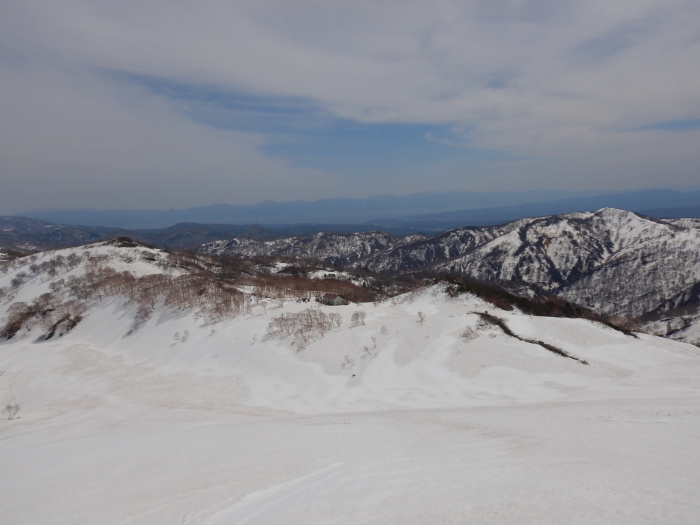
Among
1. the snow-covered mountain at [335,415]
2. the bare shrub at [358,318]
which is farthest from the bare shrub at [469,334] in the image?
the bare shrub at [358,318]

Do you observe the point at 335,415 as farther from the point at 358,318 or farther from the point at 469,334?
the point at 358,318

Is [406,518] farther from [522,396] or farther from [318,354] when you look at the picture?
[318,354]

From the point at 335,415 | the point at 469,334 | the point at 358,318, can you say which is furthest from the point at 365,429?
the point at 358,318

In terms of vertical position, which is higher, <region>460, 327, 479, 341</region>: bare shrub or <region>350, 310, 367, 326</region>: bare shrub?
<region>460, 327, 479, 341</region>: bare shrub

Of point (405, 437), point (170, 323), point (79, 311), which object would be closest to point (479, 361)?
point (405, 437)

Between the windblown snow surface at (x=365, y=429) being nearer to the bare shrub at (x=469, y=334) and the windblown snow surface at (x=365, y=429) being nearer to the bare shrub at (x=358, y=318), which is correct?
the bare shrub at (x=469, y=334)

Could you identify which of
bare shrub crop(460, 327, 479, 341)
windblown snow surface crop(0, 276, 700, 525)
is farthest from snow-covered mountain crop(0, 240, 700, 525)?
bare shrub crop(460, 327, 479, 341)

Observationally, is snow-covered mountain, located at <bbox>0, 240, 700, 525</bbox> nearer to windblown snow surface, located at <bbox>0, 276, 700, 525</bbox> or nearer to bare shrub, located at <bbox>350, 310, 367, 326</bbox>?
windblown snow surface, located at <bbox>0, 276, 700, 525</bbox>

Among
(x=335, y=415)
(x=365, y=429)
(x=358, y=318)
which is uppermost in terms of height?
(x=365, y=429)
